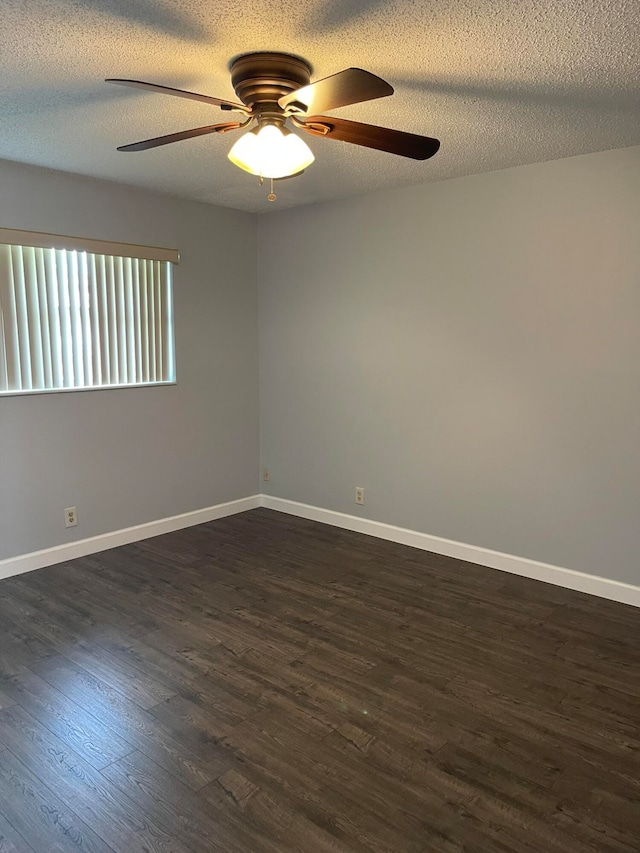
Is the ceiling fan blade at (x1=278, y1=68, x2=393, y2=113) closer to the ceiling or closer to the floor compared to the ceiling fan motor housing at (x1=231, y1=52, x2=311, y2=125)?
closer to the floor

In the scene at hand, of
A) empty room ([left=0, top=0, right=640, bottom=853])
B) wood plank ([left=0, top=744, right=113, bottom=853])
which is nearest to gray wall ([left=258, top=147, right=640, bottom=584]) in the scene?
empty room ([left=0, top=0, right=640, bottom=853])

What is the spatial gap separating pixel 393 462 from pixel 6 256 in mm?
2625

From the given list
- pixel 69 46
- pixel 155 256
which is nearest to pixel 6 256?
pixel 155 256

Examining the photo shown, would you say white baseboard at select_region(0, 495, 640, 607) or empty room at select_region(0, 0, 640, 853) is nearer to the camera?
empty room at select_region(0, 0, 640, 853)

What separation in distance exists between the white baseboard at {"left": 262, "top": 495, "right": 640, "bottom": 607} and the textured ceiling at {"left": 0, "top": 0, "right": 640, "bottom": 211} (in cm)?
222

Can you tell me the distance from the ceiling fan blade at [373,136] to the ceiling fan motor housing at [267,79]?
0.38ft

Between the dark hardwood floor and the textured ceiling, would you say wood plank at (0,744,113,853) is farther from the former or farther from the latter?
the textured ceiling

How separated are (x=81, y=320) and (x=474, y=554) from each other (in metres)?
2.81

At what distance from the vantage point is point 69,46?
1810 mm

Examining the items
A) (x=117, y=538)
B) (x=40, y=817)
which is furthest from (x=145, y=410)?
(x=40, y=817)

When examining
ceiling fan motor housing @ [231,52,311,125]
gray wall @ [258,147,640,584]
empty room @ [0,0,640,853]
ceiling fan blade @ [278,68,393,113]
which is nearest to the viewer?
ceiling fan blade @ [278,68,393,113]

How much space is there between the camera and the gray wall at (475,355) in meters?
3.02

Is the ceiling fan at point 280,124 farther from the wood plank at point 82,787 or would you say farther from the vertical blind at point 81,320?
the wood plank at point 82,787

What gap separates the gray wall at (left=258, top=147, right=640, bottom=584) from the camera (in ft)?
9.89
